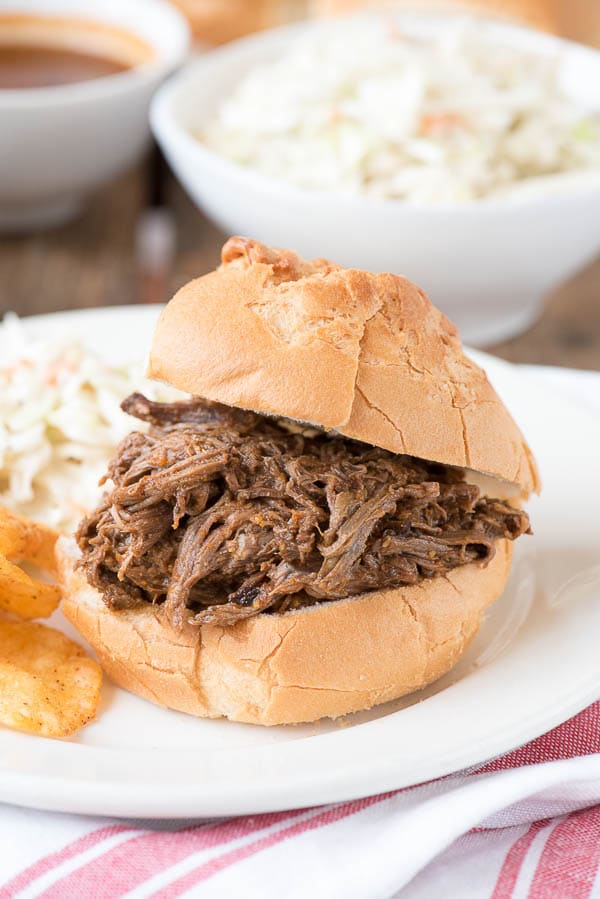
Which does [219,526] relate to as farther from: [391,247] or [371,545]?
[391,247]

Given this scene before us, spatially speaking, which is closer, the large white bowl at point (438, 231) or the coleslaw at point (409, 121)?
the large white bowl at point (438, 231)

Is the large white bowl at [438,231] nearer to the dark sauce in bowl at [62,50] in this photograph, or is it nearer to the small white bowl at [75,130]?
the small white bowl at [75,130]

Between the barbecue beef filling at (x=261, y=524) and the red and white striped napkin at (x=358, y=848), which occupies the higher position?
the barbecue beef filling at (x=261, y=524)

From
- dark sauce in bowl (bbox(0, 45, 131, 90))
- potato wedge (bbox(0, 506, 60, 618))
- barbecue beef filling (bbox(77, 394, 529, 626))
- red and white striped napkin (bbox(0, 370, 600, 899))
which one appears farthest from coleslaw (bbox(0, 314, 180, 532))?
dark sauce in bowl (bbox(0, 45, 131, 90))

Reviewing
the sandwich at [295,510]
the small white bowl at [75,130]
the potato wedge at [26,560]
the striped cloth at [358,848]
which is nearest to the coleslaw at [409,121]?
the small white bowl at [75,130]

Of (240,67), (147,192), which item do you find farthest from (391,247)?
(147,192)

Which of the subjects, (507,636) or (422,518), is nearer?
(422,518)

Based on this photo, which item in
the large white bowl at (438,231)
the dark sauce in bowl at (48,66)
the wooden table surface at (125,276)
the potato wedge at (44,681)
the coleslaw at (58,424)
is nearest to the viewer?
the potato wedge at (44,681)
